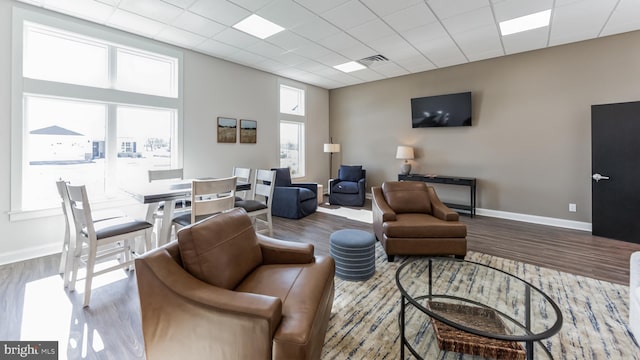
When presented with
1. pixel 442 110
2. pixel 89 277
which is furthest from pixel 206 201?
pixel 442 110

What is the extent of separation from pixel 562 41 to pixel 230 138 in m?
5.82

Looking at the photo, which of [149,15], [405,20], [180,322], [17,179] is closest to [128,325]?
[180,322]

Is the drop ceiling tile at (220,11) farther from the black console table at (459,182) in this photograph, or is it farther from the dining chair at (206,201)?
the black console table at (459,182)

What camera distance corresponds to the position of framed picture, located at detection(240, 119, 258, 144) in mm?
5496

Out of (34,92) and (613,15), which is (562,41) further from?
(34,92)

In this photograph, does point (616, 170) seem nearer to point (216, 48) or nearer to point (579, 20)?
point (579, 20)

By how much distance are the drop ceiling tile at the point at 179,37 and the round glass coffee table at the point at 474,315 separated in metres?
4.25

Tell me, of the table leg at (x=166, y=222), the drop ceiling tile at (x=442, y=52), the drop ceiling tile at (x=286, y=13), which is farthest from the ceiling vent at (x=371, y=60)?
the table leg at (x=166, y=222)

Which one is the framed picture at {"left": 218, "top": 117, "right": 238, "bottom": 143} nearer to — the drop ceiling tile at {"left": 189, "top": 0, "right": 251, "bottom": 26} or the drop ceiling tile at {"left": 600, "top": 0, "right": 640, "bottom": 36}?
→ the drop ceiling tile at {"left": 189, "top": 0, "right": 251, "bottom": 26}

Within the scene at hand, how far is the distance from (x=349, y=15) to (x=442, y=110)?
3.13m

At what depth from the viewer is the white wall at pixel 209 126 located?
305 cm

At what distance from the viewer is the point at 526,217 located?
4.92 metres

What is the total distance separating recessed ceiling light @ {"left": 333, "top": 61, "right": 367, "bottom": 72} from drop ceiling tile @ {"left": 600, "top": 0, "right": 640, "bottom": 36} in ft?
11.8

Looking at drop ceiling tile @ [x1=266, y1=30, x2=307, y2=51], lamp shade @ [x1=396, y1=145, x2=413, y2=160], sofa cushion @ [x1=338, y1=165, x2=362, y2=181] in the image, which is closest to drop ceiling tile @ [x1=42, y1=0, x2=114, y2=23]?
drop ceiling tile @ [x1=266, y1=30, x2=307, y2=51]
